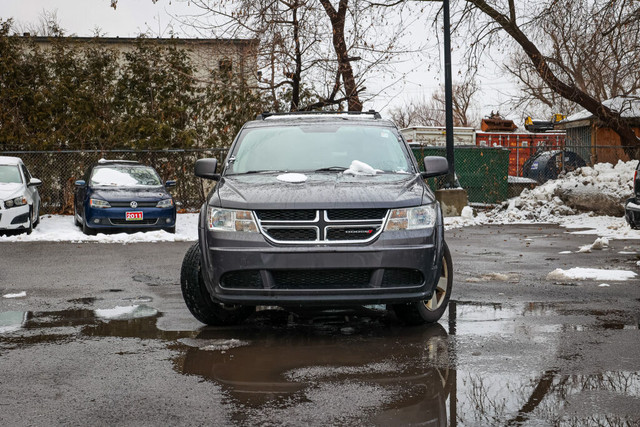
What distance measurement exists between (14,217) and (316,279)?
12.0 m

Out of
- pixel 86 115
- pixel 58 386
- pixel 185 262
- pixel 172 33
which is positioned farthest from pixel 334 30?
pixel 58 386

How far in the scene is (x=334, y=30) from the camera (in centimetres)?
2253

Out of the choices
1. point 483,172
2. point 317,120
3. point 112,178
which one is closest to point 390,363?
point 317,120

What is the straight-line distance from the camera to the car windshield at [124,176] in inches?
699

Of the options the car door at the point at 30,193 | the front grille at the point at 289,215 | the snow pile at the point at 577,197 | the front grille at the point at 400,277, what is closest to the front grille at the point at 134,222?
the car door at the point at 30,193

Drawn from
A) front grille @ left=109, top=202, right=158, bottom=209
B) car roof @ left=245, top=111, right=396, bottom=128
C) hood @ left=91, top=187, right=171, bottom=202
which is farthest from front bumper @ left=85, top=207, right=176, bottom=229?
car roof @ left=245, top=111, right=396, bottom=128

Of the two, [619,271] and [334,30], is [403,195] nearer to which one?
[619,271]

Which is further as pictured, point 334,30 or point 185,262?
point 334,30

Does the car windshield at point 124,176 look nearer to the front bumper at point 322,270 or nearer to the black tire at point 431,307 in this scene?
the black tire at point 431,307

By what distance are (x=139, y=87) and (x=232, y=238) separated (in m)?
19.9

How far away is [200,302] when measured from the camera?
259 inches

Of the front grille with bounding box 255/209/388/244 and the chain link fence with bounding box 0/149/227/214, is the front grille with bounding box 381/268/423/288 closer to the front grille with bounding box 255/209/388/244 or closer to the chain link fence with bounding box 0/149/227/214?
the front grille with bounding box 255/209/388/244

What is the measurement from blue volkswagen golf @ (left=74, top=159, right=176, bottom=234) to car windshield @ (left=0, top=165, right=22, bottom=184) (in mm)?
1328

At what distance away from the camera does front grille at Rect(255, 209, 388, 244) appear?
5.86m
